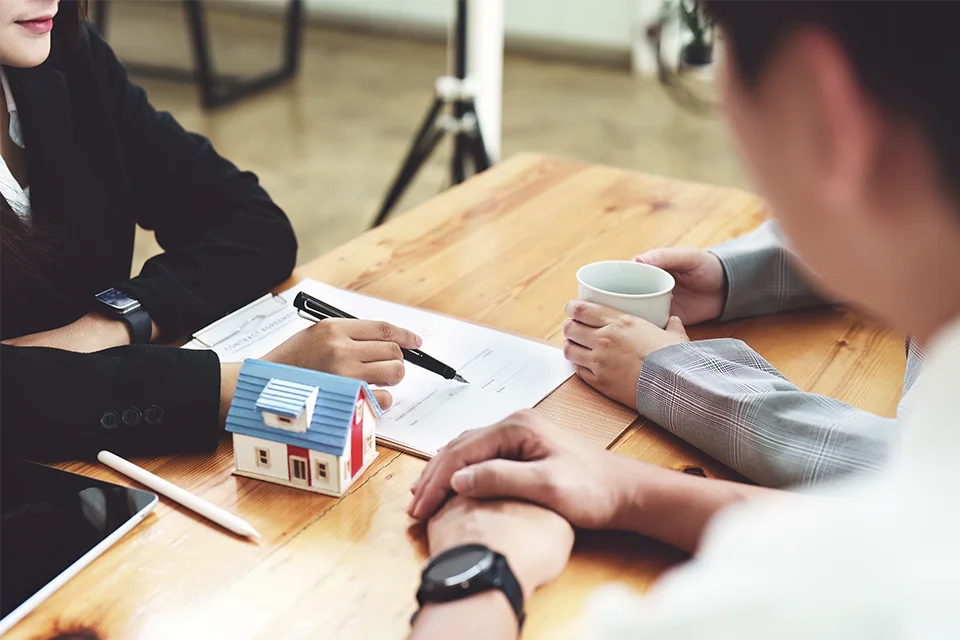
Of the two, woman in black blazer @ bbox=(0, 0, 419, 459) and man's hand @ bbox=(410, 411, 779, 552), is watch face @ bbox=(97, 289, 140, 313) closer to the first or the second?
woman in black blazer @ bbox=(0, 0, 419, 459)

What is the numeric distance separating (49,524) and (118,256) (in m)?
0.63

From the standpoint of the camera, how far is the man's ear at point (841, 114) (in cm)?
42

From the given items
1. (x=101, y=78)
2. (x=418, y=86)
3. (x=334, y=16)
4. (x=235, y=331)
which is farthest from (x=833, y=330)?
(x=334, y=16)

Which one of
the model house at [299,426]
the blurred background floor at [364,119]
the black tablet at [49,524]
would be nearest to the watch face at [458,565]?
the model house at [299,426]

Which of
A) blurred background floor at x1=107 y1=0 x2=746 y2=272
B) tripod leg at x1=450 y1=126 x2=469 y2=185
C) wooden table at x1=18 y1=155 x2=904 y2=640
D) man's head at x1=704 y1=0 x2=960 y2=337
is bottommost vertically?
blurred background floor at x1=107 y1=0 x2=746 y2=272

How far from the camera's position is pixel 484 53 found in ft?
8.83

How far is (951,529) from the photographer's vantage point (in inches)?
15.7

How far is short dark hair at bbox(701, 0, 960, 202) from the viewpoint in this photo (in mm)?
403

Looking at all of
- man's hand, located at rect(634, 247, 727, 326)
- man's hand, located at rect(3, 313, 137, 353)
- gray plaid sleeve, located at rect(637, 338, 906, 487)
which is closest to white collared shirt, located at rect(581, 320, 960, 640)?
gray plaid sleeve, located at rect(637, 338, 906, 487)

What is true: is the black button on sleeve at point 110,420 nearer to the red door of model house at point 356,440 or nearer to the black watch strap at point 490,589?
the red door of model house at point 356,440

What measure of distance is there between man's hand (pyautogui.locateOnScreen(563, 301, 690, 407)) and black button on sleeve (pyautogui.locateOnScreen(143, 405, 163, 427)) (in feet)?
1.31

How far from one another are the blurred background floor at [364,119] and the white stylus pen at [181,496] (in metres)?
2.12

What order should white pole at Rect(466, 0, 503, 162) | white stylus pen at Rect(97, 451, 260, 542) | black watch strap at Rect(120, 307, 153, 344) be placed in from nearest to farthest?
white stylus pen at Rect(97, 451, 260, 542) → black watch strap at Rect(120, 307, 153, 344) → white pole at Rect(466, 0, 503, 162)

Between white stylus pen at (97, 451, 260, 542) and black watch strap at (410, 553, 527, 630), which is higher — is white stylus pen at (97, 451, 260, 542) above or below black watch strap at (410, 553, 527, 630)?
below
